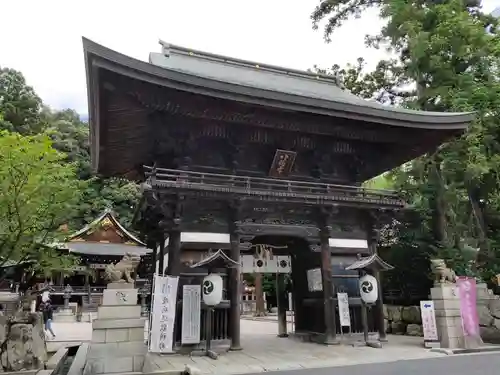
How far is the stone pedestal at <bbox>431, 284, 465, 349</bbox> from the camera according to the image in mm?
9914

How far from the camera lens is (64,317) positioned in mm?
24359

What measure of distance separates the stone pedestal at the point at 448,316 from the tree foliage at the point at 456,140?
116 inches

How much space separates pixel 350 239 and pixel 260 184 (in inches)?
129

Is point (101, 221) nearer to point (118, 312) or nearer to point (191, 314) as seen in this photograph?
point (191, 314)

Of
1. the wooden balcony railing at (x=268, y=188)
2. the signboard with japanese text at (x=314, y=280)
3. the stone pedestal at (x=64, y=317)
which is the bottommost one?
the stone pedestal at (x=64, y=317)

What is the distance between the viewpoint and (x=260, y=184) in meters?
10.6

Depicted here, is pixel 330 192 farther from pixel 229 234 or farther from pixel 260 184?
pixel 229 234

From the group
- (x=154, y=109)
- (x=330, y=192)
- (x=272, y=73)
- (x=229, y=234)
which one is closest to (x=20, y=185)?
(x=154, y=109)

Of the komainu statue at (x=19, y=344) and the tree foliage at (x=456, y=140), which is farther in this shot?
→ the tree foliage at (x=456, y=140)

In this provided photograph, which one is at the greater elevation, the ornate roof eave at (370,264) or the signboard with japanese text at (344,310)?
the ornate roof eave at (370,264)

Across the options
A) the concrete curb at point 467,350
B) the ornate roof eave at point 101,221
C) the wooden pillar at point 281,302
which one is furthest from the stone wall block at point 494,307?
the ornate roof eave at point 101,221

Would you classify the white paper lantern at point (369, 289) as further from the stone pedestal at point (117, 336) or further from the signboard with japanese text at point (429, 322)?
the stone pedestal at point (117, 336)

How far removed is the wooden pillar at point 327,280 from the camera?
10.6 m

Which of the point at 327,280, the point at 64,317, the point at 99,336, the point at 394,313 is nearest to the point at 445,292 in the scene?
the point at 327,280
